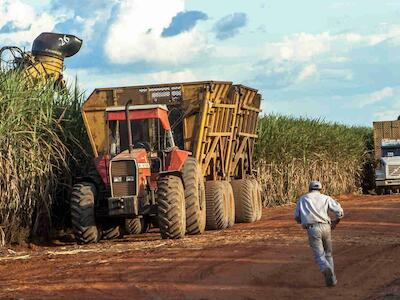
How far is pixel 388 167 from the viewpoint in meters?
34.7

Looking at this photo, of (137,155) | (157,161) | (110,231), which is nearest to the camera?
(137,155)

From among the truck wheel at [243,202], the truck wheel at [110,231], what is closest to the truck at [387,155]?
the truck wheel at [243,202]

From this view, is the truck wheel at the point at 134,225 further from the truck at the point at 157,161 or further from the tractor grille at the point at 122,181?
the tractor grille at the point at 122,181

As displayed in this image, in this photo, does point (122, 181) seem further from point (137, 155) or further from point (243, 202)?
point (243, 202)

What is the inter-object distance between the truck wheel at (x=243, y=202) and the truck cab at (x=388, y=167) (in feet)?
55.8

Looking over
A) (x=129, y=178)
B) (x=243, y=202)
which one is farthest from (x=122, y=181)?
(x=243, y=202)

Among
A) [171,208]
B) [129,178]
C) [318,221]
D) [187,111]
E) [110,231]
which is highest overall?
[187,111]

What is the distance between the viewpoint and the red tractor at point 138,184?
13.9 m

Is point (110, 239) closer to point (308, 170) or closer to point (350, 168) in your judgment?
point (308, 170)

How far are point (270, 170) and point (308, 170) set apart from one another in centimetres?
342

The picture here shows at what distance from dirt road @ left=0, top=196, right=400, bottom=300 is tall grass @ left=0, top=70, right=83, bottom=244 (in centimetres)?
71

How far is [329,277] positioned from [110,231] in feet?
22.9

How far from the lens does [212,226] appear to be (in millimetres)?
16562

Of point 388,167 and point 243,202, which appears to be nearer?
point 243,202
